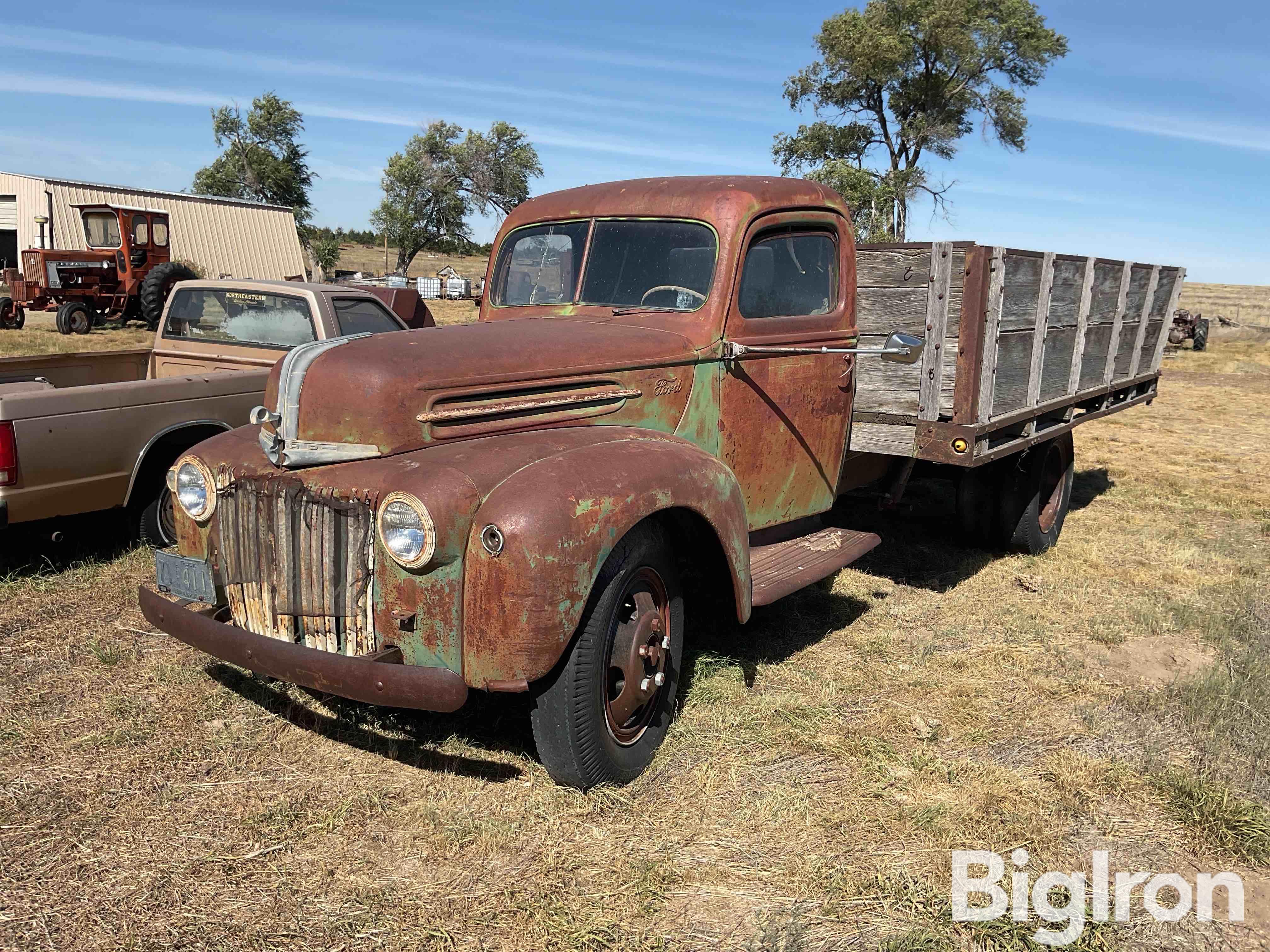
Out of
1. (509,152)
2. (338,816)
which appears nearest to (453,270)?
(509,152)

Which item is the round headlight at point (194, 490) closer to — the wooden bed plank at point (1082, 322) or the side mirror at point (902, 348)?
the side mirror at point (902, 348)

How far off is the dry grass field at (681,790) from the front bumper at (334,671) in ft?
1.67

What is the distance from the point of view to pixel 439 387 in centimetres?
303

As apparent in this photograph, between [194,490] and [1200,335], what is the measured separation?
26731mm

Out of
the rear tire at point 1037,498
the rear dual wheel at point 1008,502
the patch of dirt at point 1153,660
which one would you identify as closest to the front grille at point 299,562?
the patch of dirt at point 1153,660

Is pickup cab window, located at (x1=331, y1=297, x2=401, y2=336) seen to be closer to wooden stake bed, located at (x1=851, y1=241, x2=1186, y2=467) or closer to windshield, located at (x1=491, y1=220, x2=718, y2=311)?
windshield, located at (x1=491, y1=220, x2=718, y2=311)

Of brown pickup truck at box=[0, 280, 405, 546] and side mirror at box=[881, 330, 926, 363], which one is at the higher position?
side mirror at box=[881, 330, 926, 363]

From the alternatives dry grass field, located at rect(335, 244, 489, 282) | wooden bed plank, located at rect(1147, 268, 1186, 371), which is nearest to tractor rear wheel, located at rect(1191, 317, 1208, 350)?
wooden bed plank, located at rect(1147, 268, 1186, 371)

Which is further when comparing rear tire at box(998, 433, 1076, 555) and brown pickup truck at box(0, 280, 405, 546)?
rear tire at box(998, 433, 1076, 555)

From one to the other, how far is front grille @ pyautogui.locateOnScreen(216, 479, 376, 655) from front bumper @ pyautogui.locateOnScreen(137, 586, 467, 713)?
0.32ft

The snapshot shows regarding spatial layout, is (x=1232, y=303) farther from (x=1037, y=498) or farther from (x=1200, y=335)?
(x=1037, y=498)

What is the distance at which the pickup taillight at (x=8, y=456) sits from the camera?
14.2 ft

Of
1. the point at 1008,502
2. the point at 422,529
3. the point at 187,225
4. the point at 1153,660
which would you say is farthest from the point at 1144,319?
the point at 187,225

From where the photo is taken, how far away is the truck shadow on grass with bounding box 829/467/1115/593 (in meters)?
5.66
